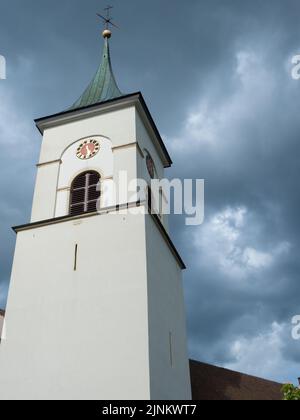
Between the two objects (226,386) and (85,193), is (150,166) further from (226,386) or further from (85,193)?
(226,386)

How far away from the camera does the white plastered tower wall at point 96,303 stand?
442 inches

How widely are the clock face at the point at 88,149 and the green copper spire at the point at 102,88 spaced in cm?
185

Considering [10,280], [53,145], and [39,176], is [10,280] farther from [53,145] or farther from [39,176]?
[53,145]

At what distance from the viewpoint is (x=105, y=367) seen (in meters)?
11.2

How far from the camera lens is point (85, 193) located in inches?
603

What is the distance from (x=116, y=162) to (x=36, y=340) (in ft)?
20.1

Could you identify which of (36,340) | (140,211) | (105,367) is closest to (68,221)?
(140,211)

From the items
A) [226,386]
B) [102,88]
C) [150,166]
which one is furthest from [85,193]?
[226,386]

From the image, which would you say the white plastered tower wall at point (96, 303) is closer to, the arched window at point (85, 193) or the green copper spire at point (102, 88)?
the arched window at point (85, 193)

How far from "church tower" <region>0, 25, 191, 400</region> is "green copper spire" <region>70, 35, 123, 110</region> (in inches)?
60.1

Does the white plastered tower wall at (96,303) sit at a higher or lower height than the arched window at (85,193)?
lower

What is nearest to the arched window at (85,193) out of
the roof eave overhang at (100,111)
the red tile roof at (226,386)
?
the roof eave overhang at (100,111)

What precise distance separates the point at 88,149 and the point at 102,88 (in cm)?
438
